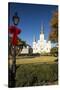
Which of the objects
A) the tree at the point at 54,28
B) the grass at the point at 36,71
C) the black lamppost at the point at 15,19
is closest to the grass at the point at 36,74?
the grass at the point at 36,71

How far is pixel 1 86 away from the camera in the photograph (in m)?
2.79

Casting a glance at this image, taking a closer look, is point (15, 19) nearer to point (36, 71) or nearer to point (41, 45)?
point (41, 45)

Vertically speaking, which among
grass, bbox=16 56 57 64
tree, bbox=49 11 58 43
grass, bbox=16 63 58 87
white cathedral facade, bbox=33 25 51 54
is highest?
tree, bbox=49 11 58 43

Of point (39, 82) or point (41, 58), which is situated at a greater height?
point (41, 58)

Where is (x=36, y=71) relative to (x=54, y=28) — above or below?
below

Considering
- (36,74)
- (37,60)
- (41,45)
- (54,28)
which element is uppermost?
(54,28)

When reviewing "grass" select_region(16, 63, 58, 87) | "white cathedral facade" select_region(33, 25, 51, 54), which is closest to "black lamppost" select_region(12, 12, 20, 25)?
"white cathedral facade" select_region(33, 25, 51, 54)

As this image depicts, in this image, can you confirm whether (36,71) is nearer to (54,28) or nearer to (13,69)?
(13,69)

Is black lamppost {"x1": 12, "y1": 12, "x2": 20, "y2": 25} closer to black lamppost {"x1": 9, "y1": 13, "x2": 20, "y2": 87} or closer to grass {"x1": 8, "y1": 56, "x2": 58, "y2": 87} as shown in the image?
black lamppost {"x1": 9, "y1": 13, "x2": 20, "y2": 87}

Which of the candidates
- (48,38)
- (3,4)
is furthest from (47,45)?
(3,4)

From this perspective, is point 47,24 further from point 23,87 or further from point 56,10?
point 23,87

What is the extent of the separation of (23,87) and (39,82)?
0.16 metres

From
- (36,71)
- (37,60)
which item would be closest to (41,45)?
(37,60)

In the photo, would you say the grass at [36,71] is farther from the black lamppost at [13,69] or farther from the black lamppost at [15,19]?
the black lamppost at [15,19]
